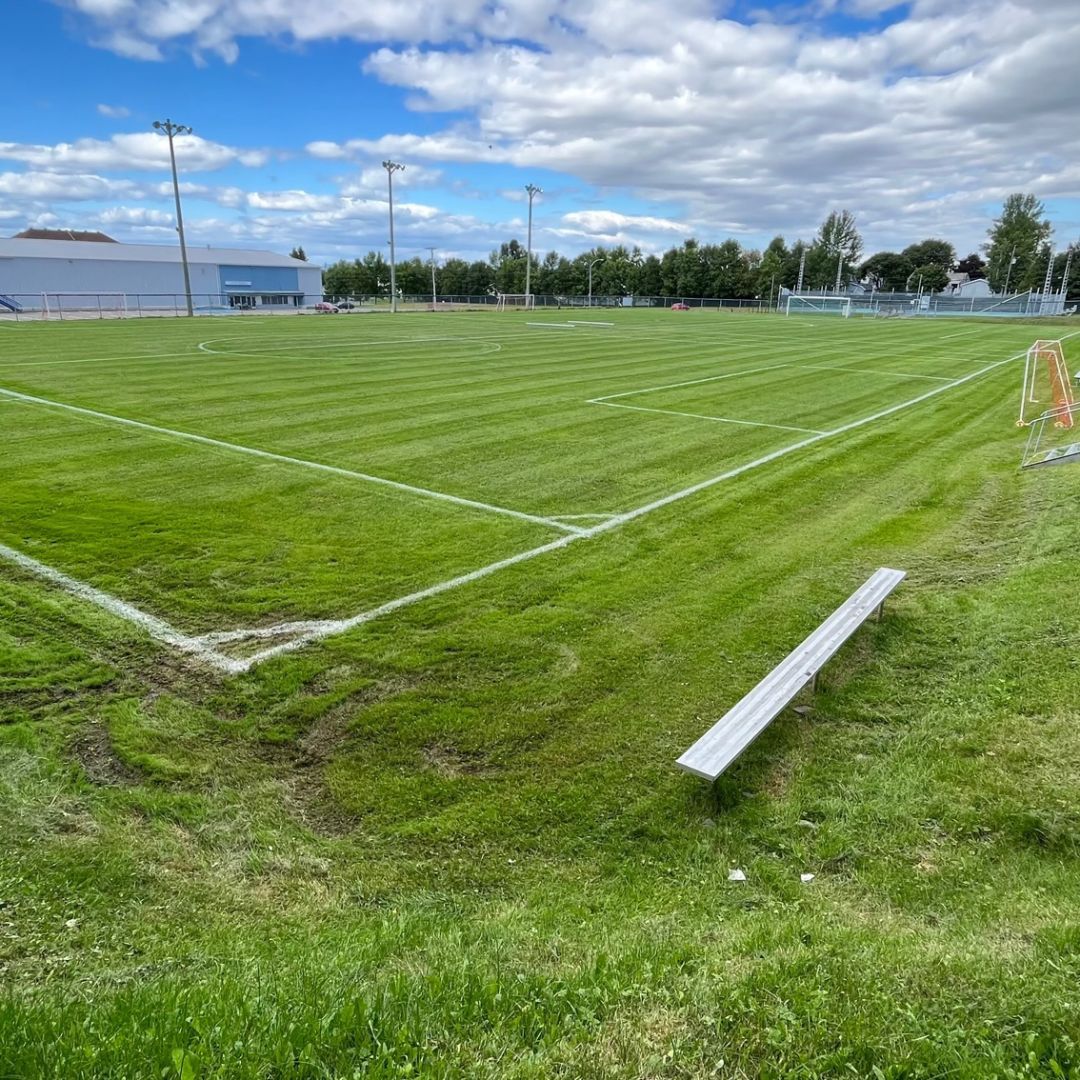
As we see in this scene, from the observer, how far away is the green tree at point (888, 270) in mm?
136875

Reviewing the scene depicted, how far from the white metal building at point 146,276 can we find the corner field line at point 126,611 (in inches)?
2555

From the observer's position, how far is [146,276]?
82.5 meters

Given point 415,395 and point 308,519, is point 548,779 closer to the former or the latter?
point 308,519

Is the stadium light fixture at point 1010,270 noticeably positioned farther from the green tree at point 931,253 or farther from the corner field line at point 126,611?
the corner field line at point 126,611

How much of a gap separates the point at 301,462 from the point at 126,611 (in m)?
5.07

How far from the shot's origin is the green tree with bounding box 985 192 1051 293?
11135 cm

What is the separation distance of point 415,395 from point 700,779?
13730mm

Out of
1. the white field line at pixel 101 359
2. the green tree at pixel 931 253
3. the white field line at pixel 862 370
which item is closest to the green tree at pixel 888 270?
the green tree at pixel 931 253

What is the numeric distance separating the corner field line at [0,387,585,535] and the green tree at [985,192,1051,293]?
123m

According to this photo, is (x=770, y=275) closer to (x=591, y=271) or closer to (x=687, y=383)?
(x=591, y=271)

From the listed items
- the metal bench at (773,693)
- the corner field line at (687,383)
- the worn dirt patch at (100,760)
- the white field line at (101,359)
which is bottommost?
the worn dirt patch at (100,760)

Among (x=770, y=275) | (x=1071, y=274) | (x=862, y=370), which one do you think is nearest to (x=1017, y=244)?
(x=1071, y=274)

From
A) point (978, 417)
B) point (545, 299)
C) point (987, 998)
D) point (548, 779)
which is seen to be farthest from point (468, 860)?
point (545, 299)

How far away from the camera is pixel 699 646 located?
614cm
